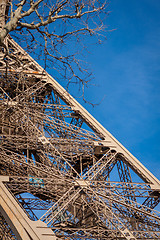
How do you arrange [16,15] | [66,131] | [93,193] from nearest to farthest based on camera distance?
1. [16,15]
2. [93,193]
3. [66,131]

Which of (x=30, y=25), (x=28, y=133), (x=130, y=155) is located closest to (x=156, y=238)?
Answer: (x=130, y=155)

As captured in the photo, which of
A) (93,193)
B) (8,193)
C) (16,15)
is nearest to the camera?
(16,15)

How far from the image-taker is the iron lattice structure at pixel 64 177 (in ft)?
50.4

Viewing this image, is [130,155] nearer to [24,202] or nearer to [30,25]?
[24,202]

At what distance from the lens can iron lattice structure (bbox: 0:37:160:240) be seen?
1537cm

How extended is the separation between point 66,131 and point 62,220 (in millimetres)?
4303

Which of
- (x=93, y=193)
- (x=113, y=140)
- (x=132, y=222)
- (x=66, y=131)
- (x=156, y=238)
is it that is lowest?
(x=156, y=238)

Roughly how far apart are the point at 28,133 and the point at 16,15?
10074 mm

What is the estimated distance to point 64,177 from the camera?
→ 1705 cm

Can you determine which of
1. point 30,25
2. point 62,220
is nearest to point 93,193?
point 62,220

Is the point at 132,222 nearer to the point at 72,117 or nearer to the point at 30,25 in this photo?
the point at 72,117

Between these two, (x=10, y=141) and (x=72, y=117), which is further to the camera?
(x=72, y=117)

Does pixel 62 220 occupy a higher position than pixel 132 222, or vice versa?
pixel 62 220

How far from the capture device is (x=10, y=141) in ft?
60.0
